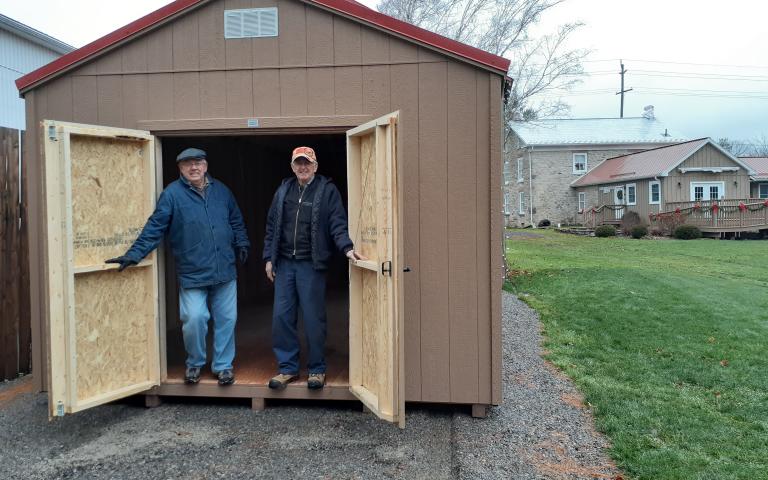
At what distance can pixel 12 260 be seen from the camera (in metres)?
5.00

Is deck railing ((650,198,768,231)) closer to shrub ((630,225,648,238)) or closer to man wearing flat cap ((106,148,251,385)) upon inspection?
shrub ((630,225,648,238))

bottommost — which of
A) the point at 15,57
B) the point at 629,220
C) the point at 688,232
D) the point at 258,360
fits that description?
the point at 258,360

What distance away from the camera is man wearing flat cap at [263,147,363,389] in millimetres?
4035

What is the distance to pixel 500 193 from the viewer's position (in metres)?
4.05

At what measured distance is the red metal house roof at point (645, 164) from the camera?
→ 77.8 ft

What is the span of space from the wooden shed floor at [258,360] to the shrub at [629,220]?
64.4 feet

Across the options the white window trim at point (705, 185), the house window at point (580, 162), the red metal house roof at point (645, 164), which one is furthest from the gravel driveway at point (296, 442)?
the house window at point (580, 162)

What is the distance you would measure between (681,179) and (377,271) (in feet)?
78.2

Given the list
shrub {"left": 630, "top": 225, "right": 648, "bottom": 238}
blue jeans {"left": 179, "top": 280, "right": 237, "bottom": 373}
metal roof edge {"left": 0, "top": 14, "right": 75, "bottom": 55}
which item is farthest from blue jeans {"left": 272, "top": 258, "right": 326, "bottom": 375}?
shrub {"left": 630, "top": 225, "right": 648, "bottom": 238}

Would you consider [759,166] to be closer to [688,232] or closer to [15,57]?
[688,232]

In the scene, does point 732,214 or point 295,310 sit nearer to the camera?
point 295,310

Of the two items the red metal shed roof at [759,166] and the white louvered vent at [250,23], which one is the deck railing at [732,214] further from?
the white louvered vent at [250,23]

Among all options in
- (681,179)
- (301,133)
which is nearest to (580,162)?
(681,179)

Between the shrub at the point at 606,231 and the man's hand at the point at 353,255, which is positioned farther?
the shrub at the point at 606,231
